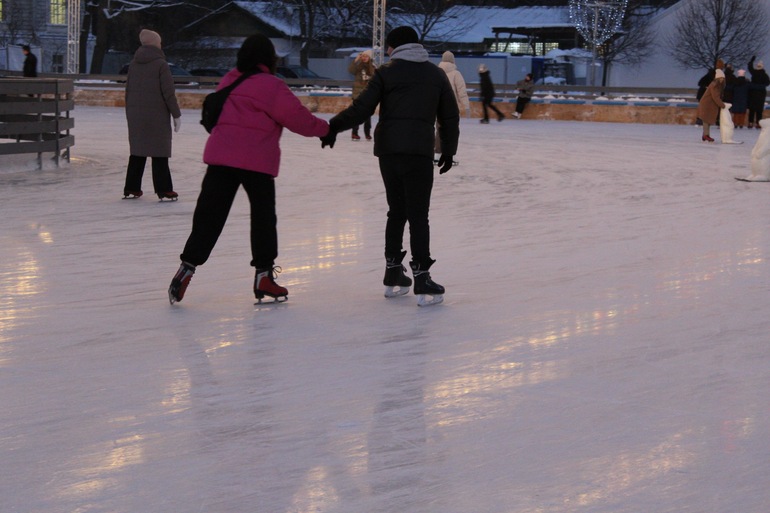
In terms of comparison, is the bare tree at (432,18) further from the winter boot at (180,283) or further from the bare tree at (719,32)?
the winter boot at (180,283)

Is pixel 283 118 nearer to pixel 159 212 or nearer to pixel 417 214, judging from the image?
pixel 417 214

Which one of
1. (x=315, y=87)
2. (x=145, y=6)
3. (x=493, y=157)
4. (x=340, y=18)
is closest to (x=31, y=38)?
(x=145, y=6)

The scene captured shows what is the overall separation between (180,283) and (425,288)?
1.23 meters

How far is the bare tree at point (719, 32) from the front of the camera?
43.6 metres

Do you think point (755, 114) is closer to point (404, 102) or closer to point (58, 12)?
Result: point (404, 102)

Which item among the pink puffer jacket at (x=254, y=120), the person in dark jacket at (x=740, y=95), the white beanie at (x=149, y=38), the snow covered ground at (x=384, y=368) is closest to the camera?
the snow covered ground at (x=384, y=368)

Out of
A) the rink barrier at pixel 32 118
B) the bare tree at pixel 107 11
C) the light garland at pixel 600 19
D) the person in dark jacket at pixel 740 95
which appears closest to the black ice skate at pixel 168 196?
the rink barrier at pixel 32 118

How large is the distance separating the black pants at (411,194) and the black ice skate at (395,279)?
0.47 ft

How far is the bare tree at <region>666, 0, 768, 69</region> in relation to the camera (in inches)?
1718

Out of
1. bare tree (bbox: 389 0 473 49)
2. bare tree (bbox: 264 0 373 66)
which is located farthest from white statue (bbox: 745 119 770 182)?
bare tree (bbox: 264 0 373 66)

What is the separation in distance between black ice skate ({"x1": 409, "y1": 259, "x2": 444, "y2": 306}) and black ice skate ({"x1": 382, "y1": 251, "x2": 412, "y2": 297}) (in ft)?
0.65

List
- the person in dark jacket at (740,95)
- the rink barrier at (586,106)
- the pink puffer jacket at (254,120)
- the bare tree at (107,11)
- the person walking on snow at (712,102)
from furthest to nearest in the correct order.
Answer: the bare tree at (107,11)
the rink barrier at (586,106)
the person in dark jacket at (740,95)
the person walking on snow at (712,102)
the pink puffer jacket at (254,120)

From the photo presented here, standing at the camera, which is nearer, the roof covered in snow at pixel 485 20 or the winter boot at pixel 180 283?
the winter boot at pixel 180 283

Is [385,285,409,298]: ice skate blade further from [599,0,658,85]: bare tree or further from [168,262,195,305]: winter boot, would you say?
[599,0,658,85]: bare tree
